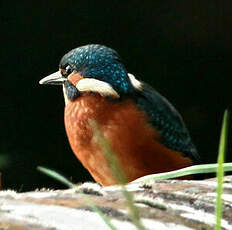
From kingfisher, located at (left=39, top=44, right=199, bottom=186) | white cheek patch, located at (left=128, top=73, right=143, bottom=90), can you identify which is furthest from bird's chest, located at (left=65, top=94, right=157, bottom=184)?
white cheek patch, located at (left=128, top=73, right=143, bottom=90)

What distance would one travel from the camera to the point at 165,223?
61.4 inches

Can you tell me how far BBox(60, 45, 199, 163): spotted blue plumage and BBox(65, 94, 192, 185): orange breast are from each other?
0.22 ft

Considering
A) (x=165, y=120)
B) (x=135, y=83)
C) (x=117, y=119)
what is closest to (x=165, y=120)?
(x=165, y=120)

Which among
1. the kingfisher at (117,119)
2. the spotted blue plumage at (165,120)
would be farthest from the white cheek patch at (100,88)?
the spotted blue plumage at (165,120)

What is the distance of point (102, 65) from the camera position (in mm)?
3885

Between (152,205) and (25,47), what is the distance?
3.78m

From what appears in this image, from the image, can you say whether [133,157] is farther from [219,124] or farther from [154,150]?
[219,124]

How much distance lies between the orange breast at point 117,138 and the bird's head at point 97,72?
0.18 feet

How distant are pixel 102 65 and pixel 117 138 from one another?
15.8 inches

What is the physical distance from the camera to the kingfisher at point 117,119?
12.1 ft

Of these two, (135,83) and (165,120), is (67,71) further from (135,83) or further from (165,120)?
(165,120)

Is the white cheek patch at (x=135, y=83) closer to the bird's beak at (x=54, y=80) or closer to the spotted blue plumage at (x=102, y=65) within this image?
the spotted blue plumage at (x=102, y=65)

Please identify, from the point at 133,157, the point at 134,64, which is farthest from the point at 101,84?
the point at 134,64

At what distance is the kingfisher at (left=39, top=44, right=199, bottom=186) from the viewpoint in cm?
370
